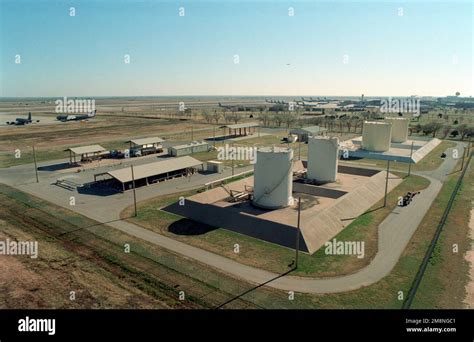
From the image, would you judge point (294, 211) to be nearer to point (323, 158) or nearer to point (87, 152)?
point (323, 158)

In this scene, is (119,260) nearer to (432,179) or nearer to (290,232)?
(290,232)

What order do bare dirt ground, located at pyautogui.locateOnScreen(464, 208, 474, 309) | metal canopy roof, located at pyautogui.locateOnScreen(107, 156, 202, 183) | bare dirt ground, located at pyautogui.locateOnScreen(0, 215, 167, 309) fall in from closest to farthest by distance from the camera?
1. bare dirt ground, located at pyautogui.locateOnScreen(0, 215, 167, 309)
2. bare dirt ground, located at pyautogui.locateOnScreen(464, 208, 474, 309)
3. metal canopy roof, located at pyautogui.locateOnScreen(107, 156, 202, 183)

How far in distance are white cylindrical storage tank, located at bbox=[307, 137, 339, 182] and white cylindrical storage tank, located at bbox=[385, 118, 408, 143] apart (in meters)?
46.1

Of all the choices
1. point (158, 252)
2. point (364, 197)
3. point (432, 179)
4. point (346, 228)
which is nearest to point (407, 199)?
point (364, 197)

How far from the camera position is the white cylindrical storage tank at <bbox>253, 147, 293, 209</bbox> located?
121 ft

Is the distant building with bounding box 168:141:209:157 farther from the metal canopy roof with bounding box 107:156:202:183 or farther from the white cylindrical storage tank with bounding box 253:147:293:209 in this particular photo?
the white cylindrical storage tank with bounding box 253:147:293:209

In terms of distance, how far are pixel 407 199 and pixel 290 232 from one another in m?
20.3

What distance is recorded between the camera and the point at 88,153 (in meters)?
68.2

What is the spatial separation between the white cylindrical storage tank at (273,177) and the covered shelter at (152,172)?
18518 mm

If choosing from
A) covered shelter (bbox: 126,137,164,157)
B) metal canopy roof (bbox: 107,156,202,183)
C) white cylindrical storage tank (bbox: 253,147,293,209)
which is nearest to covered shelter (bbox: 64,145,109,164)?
covered shelter (bbox: 126,137,164,157)

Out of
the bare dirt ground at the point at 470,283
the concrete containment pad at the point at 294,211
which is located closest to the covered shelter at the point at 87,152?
the concrete containment pad at the point at 294,211

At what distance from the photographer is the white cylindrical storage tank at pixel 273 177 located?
1455 inches
